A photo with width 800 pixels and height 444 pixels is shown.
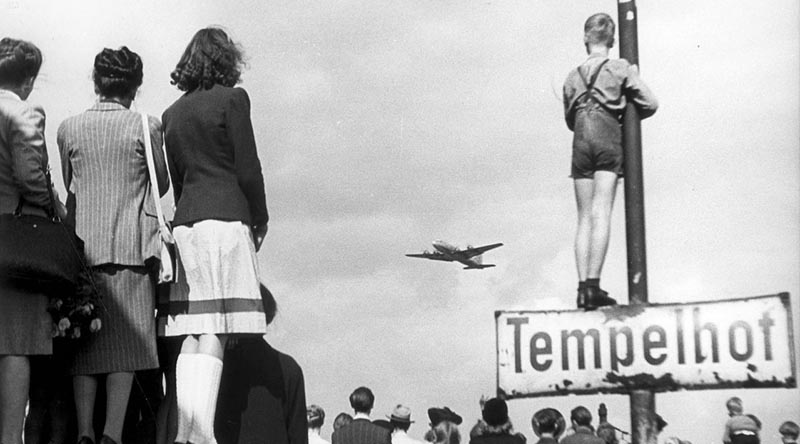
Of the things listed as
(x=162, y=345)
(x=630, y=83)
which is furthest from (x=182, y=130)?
(x=630, y=83)

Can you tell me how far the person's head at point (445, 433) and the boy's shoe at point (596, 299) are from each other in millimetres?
1815

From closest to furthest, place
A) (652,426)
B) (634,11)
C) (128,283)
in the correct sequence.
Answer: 1. (128,283)
2. (652,426)
3. (634,11)

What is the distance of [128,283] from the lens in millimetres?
3918

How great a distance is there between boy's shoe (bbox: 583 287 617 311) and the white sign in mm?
111

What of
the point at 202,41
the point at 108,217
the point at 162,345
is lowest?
the point at 162,345

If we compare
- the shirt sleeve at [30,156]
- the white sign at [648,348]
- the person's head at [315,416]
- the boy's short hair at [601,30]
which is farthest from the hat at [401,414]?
the shirt sleeve at [30,156]

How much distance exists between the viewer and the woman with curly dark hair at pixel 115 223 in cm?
381

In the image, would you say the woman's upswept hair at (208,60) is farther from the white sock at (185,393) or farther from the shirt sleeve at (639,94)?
the shirt sleeve at (639,94)

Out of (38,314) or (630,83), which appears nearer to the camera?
(38,314)

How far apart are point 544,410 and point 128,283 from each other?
2304 mm

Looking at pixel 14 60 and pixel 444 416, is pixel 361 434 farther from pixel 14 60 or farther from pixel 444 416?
pixel 14 60

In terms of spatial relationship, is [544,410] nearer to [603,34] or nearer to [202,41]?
[603,34]

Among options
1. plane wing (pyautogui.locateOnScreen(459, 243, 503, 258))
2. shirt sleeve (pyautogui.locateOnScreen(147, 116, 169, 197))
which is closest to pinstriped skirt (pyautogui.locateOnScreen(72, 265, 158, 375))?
shirt sleeve (pyautogui.locateOnScreen(147, 116, 169, 197))

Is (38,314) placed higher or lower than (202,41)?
lower
